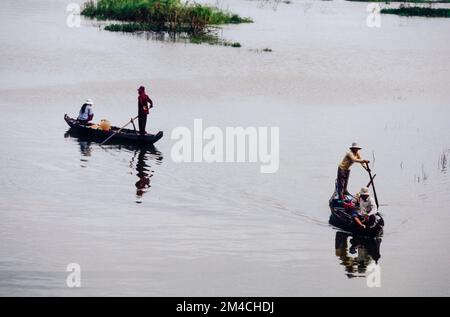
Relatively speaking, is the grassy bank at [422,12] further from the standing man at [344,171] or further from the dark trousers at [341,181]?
the dark trousers at [341,181]

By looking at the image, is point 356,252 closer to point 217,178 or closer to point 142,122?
point 217,178

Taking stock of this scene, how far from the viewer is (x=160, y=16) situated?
57.7 meters

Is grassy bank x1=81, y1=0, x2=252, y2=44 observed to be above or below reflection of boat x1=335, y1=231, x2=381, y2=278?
above
